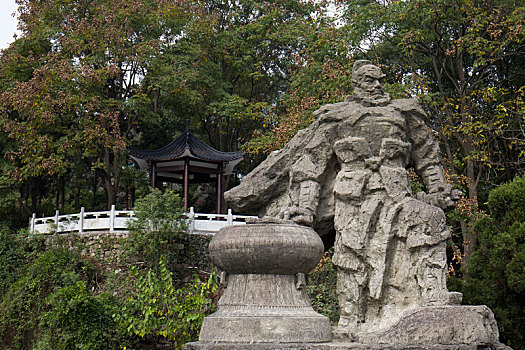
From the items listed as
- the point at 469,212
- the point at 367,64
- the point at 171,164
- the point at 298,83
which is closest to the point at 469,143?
the point at 469,212

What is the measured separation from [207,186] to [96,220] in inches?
308

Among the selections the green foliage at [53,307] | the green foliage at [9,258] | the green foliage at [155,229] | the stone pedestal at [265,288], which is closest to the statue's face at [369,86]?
the stone pedestal at [265,288]

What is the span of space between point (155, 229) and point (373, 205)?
29.5 ft

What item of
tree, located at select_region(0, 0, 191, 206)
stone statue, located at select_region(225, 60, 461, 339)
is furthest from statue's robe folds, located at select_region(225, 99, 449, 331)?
tree, located at select_region(0, 0, 191, 206)

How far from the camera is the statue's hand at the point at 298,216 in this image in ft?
18.0

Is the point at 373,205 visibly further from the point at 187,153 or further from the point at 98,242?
the point at 187,153

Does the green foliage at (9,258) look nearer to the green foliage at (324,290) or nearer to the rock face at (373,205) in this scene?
the green foliage at (324,290)

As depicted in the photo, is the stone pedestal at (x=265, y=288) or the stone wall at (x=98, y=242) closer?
the stone pedestal at (x=265, y=288)

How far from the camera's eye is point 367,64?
6.27 meters

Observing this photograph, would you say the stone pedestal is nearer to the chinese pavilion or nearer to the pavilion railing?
the pavilion railing

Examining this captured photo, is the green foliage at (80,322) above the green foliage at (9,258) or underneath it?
underneath

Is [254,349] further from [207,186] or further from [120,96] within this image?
[207,186]

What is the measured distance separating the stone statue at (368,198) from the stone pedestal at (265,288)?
1.60ft

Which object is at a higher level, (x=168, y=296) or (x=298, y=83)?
(x=298, y=83)
